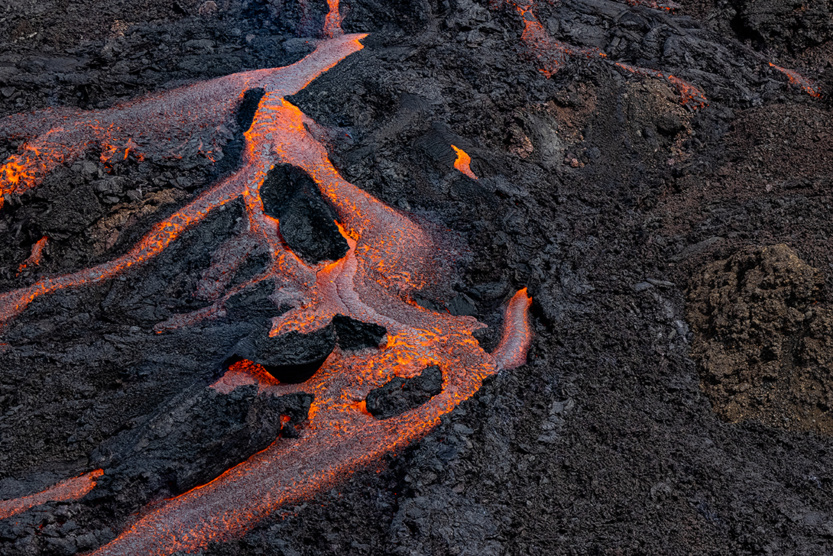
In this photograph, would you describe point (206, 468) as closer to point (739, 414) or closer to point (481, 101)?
point (739, 414)

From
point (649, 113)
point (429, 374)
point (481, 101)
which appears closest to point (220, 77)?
point (481, 101)

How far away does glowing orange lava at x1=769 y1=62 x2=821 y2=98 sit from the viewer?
11.2 m

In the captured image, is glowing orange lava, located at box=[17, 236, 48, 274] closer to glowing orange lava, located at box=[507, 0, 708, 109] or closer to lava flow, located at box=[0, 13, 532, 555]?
lava flow, located at box=[0, 13, 532, 555]

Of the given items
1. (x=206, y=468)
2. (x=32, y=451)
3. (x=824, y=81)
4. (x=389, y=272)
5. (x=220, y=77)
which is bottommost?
(x=32, y=451)

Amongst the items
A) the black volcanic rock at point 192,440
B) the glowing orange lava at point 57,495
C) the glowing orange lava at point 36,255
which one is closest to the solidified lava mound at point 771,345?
the black volcanic rock at point 192,440

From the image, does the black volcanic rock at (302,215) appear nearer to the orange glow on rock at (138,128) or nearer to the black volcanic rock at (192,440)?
the orange glow on rock at (138,128)

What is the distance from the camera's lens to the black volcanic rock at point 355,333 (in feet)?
23.1

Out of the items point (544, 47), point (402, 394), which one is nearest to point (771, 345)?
point (402, 394)

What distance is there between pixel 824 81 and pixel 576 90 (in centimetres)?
491

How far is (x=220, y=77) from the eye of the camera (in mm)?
9664

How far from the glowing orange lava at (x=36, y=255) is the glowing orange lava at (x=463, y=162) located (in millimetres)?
5743

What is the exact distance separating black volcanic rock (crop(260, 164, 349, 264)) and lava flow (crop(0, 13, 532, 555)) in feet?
0.39

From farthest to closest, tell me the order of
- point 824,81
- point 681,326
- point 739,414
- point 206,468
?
point 824,81
point 681,326
point 739,414
point 206,468

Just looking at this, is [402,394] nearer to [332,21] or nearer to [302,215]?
[302,215]
